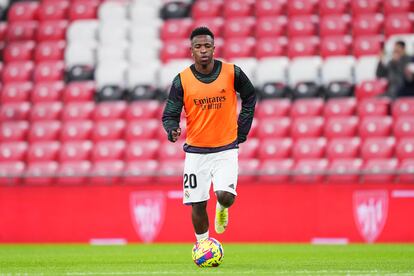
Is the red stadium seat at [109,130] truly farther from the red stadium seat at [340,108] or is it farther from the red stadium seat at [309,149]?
the red stadium seat at [340,108]

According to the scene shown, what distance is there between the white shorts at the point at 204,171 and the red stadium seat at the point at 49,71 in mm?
10746

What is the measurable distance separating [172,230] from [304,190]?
2.09 meters

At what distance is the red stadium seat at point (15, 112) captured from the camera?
61.0 feet

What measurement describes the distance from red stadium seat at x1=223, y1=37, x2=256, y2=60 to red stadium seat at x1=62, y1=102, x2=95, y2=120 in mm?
2819

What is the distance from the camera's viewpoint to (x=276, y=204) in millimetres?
14320

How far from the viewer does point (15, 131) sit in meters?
18.2

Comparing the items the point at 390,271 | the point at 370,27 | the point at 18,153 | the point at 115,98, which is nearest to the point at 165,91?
the point at 115,98

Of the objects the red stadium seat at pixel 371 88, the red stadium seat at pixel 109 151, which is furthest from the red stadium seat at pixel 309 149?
the red stadium seat at pixel 109 151

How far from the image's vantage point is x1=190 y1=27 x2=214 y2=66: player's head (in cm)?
895

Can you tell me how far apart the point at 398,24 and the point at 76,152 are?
21.5 feet

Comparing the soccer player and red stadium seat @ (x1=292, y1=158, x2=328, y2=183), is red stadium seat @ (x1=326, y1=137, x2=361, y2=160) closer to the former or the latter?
red stadium seat @ (x1=292, y1=158, x2=328, y2=183)

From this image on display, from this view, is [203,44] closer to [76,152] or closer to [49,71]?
[76,152]

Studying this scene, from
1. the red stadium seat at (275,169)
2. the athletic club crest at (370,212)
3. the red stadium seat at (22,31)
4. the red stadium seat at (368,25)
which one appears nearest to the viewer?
the athletic club crest at (370,212)

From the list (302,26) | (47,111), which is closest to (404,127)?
(302,26)
